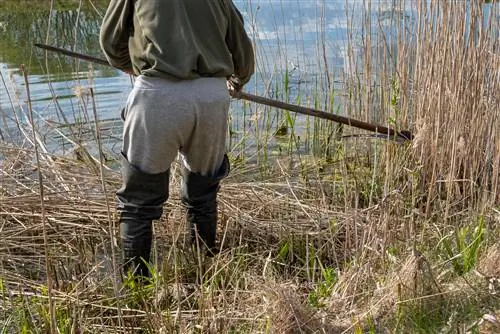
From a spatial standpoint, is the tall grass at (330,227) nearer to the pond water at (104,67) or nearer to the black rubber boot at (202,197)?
the black rubber boot at (202,197)

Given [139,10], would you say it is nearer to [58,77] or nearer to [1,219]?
[1,219]

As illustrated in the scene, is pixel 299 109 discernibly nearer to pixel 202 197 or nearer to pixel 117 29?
pixel 202 197

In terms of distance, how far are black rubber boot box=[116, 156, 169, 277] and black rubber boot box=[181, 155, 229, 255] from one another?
139mm

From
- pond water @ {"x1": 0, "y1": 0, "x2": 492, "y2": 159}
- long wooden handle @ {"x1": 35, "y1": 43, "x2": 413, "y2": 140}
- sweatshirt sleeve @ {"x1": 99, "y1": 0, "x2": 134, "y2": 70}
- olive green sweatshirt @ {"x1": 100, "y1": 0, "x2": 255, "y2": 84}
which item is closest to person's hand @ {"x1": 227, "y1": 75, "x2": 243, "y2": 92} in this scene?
long wooden handle @ {"x1": 35, "y1": 43, "x2": 413, "y2": 140}

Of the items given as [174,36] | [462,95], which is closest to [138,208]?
[174,36]

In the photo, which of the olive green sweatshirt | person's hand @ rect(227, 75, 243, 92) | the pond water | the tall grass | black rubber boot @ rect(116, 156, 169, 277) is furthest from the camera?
the pond water

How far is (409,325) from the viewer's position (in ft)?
6.06

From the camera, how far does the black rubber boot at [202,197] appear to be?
8.14ft

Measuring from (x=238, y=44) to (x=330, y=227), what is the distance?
856mm

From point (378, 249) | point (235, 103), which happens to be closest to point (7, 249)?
point (378, 249)

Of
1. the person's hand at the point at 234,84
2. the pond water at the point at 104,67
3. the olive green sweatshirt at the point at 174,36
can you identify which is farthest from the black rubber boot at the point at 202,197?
the pond water at the point at 104,67

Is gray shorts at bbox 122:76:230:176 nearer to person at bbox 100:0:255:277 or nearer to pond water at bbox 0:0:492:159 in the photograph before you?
person at bbox 100:0:255:277

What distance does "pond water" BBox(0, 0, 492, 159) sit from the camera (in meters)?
3.97

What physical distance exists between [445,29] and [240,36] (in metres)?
1.15
